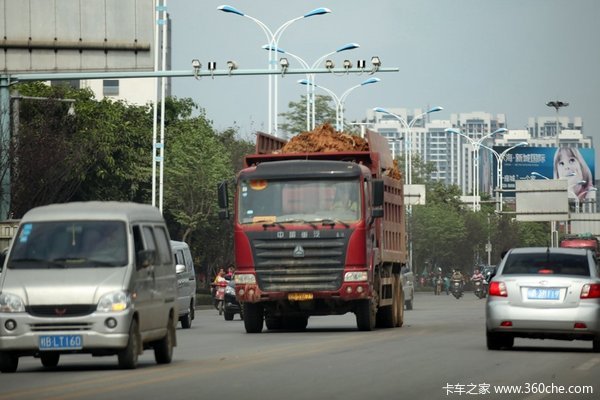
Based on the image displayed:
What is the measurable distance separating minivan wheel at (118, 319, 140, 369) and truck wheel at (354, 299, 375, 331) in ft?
40.3

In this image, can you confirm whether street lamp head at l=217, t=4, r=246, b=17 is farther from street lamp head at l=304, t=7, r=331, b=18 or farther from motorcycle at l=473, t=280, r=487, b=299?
motorcycle at l=473, t=280, r=487, b=299

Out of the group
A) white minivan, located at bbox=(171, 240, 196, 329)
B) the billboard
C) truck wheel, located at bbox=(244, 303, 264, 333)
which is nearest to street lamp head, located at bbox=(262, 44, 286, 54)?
white minivan, located at bbox=(171, 240, 196, 329)

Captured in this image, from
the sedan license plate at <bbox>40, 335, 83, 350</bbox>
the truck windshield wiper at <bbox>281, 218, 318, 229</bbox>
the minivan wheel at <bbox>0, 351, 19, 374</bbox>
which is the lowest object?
the minivan wheel at <bbox>0, 351, 19, 374</bbox>

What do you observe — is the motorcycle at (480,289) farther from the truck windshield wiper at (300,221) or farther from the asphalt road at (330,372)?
the asphalt road at (330,372)

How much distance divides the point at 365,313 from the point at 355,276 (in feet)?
4.26

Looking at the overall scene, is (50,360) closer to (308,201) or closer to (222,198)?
(222,198)

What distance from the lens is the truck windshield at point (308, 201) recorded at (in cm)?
3039

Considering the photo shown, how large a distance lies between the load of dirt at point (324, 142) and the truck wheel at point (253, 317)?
10.6ft

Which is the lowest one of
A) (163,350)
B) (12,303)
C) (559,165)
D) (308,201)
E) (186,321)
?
(186,321)

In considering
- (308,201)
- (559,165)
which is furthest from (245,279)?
(559,165)

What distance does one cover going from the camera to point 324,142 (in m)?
32.5

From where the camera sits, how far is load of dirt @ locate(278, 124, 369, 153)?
32.4m

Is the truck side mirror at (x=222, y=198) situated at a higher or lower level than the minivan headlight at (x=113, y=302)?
higher

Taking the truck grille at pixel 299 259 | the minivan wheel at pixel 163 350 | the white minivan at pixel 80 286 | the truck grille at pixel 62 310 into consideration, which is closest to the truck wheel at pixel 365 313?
the truck grille at pixel 299 259
